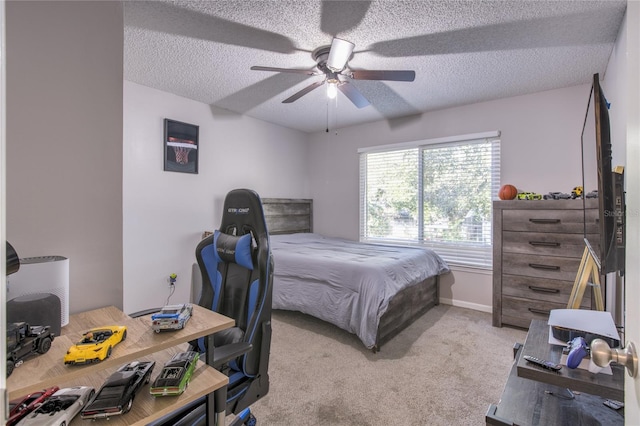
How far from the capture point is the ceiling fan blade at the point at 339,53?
1.97 m

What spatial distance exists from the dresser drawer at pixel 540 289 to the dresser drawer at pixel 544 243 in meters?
0.26

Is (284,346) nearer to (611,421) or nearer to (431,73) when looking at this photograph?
(611,421)

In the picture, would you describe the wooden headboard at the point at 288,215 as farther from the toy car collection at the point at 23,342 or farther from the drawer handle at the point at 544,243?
the toy car collection at the point at 23,342

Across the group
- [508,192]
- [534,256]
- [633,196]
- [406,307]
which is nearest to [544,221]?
[534,256]

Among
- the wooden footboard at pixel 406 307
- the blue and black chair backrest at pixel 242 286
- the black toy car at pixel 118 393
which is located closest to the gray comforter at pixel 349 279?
the wooden footboard at pixel 406 307

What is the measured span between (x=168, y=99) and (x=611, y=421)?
13.3 feet

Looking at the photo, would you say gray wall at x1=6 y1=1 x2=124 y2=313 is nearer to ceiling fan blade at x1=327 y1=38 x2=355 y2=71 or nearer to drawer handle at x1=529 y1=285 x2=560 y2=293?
ceiling fan blade at x1=327 y1=38 x2=355 y2=71

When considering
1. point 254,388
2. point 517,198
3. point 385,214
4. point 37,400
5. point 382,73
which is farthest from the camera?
point 385,214

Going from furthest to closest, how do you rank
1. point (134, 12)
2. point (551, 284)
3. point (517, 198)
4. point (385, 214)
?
point (385, 214), point (517, 198), point (551, 284), point (134, 12)

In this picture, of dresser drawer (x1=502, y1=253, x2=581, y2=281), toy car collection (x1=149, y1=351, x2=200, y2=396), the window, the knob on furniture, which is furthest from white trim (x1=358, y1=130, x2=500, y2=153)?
toy car collection (x1=149, y1=351, x2=200, y2=396)

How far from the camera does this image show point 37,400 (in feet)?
2.72

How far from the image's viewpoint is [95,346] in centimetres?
79

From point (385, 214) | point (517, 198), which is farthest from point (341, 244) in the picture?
point (517, 198)

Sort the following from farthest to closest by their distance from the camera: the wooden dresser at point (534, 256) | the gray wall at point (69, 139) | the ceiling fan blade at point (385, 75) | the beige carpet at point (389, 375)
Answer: the wooden dresser at point (534, 256), the ceiling fan blade at point (385, 75), the beige carpet at point (389, 375), the gray wall at point (69, 139)
